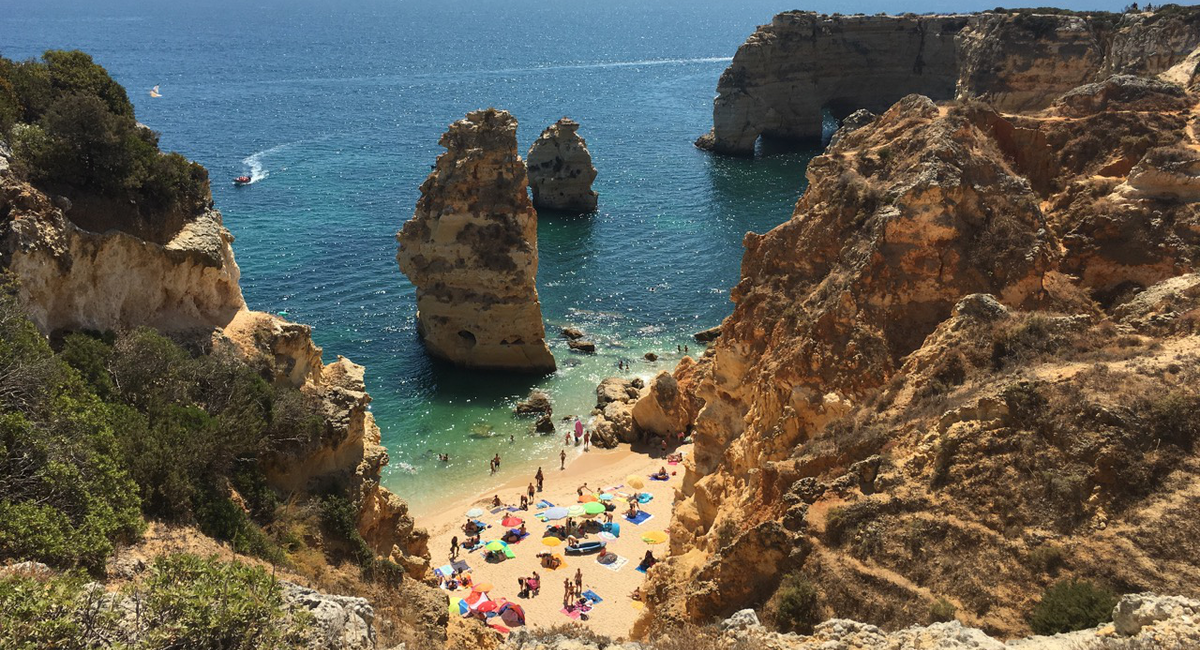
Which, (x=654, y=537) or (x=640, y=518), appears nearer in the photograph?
(x=654, y=537)

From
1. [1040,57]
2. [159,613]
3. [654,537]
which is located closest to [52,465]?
[159,613]

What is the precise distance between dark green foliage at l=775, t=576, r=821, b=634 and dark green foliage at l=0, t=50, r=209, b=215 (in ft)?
55.8

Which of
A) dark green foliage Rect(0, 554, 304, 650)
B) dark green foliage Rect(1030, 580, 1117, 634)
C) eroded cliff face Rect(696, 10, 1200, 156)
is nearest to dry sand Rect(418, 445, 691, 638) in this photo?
dark green foliage Rect(0, 554, 304, 650)

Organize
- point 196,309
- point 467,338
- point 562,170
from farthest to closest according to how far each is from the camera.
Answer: point 562,170 → point 467,338 → point 196,309

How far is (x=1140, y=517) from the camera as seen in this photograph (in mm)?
12383

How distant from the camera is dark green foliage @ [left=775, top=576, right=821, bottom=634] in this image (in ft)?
44.1

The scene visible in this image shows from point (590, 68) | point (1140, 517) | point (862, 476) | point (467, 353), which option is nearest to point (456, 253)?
point (467, 353)

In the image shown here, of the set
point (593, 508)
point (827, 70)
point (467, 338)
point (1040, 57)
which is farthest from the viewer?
point (827, 70)

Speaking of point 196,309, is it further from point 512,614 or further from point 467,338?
point 467,338

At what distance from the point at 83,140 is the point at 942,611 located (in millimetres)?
20142

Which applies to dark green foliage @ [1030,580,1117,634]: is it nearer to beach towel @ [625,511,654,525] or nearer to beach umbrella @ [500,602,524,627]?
beach umbrella @ [500,602,524,627]

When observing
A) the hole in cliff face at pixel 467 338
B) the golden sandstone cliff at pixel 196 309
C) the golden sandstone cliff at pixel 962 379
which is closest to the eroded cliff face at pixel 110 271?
the golden sandstone cliff at pixel 196 309

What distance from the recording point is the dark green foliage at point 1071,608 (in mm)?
11406

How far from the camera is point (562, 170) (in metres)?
71.4
